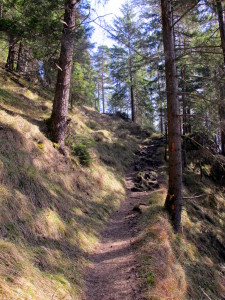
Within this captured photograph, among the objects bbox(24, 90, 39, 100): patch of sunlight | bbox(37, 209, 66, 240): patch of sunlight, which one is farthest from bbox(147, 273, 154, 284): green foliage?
bbox(24, 90, 39, 100): patch of sunlight

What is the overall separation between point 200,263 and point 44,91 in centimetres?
1242

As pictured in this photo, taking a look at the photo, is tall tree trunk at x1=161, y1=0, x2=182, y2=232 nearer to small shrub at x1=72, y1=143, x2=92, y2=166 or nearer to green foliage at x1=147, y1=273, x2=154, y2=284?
green foliage at x1=147, y1=273, x2=154, y2=284

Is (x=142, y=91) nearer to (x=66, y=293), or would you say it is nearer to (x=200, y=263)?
(x=200, y=263)

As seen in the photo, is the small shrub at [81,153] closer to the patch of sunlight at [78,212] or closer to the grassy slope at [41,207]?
the grassy slope at [41,207]

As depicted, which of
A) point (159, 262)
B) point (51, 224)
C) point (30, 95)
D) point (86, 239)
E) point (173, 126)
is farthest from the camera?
point (30, 95)

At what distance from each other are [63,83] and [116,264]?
21.4 feet

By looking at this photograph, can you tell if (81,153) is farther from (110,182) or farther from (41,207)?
(41,207)

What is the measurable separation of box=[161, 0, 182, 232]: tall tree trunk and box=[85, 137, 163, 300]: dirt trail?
4.94 ft

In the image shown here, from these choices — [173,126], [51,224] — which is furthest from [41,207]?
[173,126]

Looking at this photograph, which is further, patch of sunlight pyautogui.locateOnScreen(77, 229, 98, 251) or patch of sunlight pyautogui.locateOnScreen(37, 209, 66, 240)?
patch of sunlight pyautogui.locateOnScreen(77, 229, 98, 251)

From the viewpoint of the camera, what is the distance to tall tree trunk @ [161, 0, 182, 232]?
7.44 meters

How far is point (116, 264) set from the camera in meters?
5.45

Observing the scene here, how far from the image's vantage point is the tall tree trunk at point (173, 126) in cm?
744

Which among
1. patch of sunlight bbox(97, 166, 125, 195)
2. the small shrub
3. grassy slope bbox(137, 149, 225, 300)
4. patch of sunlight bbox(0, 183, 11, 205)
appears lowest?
grassy slope bbox(137, 149, 225, 300)
